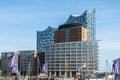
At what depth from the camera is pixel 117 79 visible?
102ft

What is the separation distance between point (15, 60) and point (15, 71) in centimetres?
148

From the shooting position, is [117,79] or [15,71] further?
[117,79]

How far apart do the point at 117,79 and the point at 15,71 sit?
8299 millimetres

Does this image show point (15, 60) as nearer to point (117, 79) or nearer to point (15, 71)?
point (15, 71)

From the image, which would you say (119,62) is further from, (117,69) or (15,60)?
(15,60)

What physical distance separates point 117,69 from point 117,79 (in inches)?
72.9

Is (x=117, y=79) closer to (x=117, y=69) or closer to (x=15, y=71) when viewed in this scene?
(x=117, y=69)

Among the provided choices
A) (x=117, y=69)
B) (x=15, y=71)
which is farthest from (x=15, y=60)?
(x=117, y=69)

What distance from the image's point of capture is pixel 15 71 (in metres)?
28.3

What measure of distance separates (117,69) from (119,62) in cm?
65

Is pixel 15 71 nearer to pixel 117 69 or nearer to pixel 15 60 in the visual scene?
pixel 15 60

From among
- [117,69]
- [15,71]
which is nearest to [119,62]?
[117,69]

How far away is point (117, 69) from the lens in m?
29.5

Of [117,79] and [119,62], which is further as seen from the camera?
[117,79]
